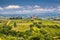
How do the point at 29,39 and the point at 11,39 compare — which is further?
the point at 29,39

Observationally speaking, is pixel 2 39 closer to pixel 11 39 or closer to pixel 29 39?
pixel 11 39

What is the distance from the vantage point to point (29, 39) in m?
31.9

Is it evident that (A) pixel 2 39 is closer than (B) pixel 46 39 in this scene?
Yes

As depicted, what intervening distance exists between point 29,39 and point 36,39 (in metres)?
1.12

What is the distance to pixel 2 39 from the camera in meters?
27.8

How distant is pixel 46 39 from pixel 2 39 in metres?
8.79

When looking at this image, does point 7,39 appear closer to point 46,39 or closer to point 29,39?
point 29,39

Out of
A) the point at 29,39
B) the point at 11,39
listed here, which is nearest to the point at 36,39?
the point at 29,39

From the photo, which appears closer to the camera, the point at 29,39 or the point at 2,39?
the point at 2,39

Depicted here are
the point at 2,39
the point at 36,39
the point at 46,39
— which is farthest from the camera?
the point at 46,39

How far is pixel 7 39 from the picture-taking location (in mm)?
28188

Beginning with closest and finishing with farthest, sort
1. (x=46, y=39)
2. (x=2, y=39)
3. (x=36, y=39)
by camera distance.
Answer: (x=2, y=39), (x=36, y=39), (x=46, y=39)

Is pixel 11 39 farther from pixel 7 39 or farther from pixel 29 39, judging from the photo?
pixel 29 39

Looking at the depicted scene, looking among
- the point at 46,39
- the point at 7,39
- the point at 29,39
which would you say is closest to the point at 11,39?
the point at 7,39
